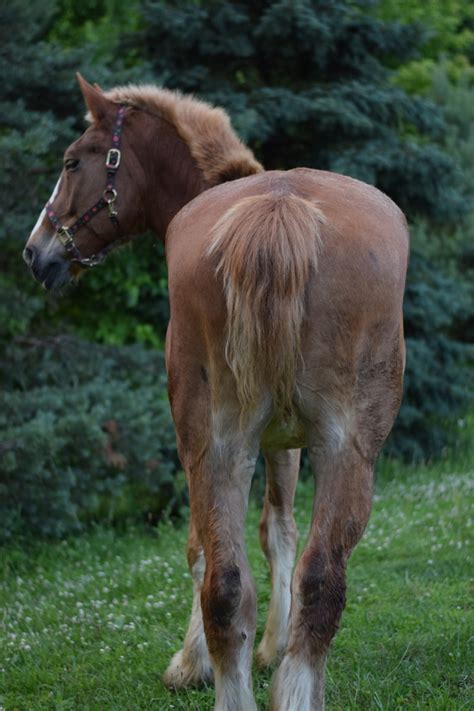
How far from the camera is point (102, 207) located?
4859mm

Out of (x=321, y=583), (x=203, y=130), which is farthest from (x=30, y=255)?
(x=321, y=583)

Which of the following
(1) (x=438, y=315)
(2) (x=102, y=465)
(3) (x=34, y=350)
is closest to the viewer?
(2) (x=102, y=465)

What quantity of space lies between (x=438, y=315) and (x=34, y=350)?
3.90 meters

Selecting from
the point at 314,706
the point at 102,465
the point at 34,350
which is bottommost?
the point at 102,465

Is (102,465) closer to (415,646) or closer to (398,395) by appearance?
(415,646)

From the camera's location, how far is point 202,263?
129 inches

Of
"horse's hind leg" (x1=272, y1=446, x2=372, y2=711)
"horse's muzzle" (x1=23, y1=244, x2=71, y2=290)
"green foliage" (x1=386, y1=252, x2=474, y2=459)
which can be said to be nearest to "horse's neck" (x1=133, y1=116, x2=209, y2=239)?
"horse's muzzle" (x1=23, y1=244, x2=71, y2=290)

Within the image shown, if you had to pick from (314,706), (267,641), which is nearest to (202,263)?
(314,706)

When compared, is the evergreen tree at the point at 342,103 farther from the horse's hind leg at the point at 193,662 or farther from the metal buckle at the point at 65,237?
the horse's hind leg at the point at 193,662

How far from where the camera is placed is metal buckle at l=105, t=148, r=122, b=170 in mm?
4840

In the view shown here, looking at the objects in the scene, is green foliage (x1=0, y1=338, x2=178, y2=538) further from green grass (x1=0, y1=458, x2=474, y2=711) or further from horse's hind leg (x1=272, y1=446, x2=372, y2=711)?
horse's hind leg (x1=272, y1=446, x2=372, y2=711)

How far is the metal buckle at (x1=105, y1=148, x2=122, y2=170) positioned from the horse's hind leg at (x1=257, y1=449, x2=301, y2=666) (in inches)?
65.7

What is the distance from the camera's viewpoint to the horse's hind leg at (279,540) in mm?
4484

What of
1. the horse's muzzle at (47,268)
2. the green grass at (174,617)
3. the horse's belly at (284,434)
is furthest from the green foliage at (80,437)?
the horse's belly at (284,434)
